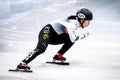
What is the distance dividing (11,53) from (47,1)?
35.2 inches

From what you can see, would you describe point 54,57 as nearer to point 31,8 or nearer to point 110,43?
point 110,43

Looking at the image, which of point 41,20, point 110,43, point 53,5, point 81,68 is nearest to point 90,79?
point 81,68

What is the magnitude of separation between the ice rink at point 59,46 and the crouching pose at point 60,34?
110mm

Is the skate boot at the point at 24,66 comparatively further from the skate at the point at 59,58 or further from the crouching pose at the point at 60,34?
the skate at the point at 59,58

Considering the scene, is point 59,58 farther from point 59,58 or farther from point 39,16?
point 39,16

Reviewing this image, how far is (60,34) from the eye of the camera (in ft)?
11.7

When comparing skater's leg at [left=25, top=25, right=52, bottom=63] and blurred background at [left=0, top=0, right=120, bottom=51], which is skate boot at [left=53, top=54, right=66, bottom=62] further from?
blurred background at [left=0, top=0, right=120, bottom=51]

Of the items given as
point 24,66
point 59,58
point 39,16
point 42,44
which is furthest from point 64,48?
point 39,16

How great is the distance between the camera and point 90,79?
3170 mm

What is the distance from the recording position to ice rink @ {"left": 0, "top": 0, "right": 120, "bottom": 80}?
11.0ft

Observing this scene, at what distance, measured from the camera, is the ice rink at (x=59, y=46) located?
3363mm

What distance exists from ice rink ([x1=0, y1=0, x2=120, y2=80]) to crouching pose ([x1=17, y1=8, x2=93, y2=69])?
0.36ft

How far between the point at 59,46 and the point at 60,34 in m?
0.28

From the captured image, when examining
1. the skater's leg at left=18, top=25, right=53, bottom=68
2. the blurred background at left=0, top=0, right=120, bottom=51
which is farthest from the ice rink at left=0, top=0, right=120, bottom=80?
the skater's leg at left=18, top=25, right=53, bottom=68
